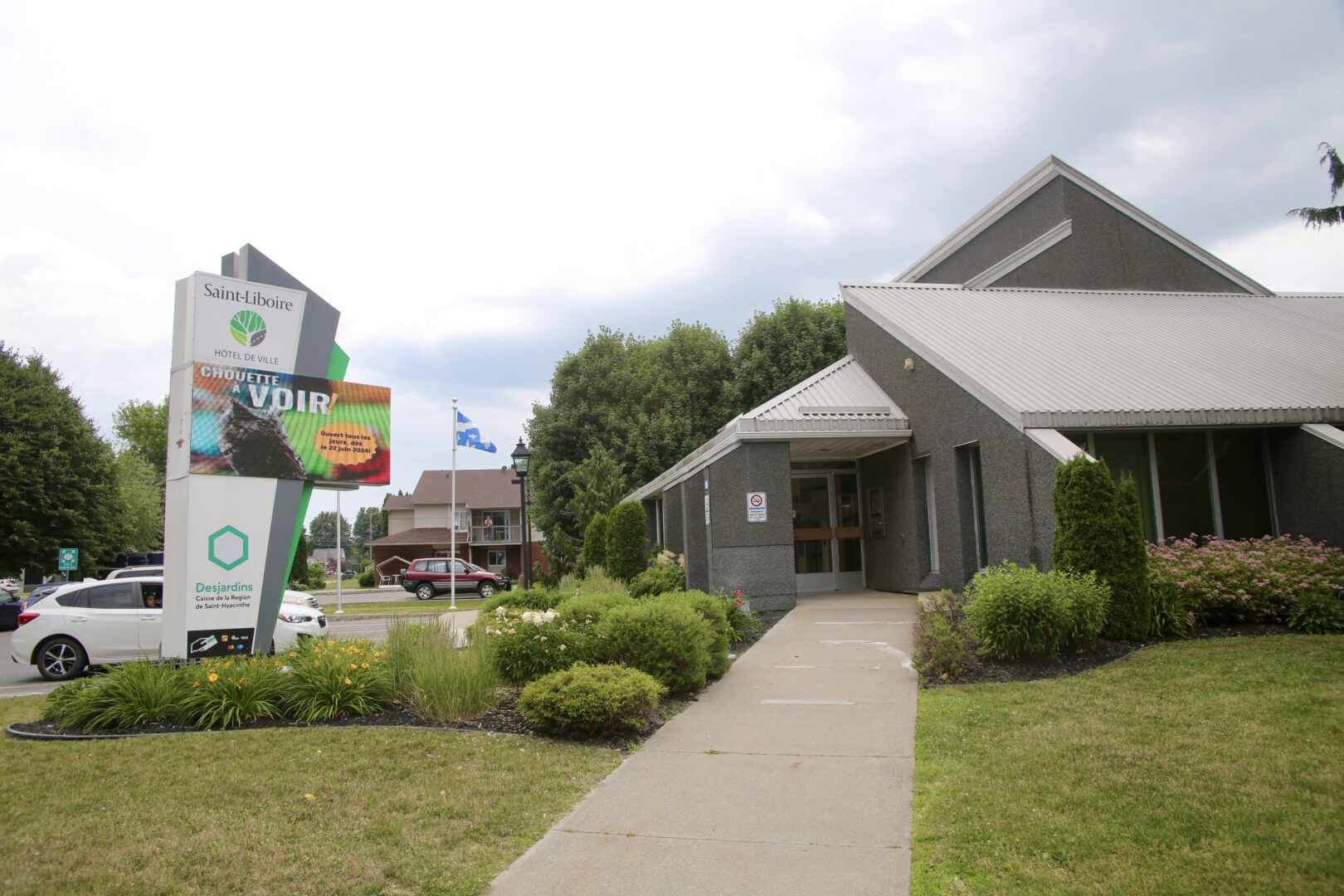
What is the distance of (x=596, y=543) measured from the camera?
25.1 m

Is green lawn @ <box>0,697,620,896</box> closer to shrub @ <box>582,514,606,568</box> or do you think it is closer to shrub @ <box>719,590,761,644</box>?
shrub @ <box>719,590,761,644</box>

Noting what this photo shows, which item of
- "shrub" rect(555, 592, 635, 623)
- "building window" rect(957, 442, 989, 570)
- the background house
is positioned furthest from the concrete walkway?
the background house

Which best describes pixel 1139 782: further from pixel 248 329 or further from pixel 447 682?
pixel 248 329

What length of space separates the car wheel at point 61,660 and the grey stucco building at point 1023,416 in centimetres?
983

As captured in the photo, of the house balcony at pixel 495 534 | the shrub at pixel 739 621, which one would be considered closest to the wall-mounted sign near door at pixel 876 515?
the shrub at pixel 739 621

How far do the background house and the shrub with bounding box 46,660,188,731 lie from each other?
147 feet

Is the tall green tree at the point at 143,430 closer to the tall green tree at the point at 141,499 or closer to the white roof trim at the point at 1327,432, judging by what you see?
the tall green tree at the point at 141,499

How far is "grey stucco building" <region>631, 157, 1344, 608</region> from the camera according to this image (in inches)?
489

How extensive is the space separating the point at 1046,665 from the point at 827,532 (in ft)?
31.5

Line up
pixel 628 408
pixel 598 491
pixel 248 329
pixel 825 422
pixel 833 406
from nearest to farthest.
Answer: pixel 248 329, pixel 825 422, pixel 833 406, pixel 598 491, pixel 628 408

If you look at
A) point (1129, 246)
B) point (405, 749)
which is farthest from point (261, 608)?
point (1129, 246)

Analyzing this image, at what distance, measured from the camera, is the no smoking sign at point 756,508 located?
15.2m

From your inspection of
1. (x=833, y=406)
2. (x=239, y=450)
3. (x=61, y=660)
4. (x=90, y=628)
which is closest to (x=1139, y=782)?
(x=239, y=450)

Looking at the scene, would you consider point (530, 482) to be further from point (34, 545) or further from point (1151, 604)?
point (1151, 604)
